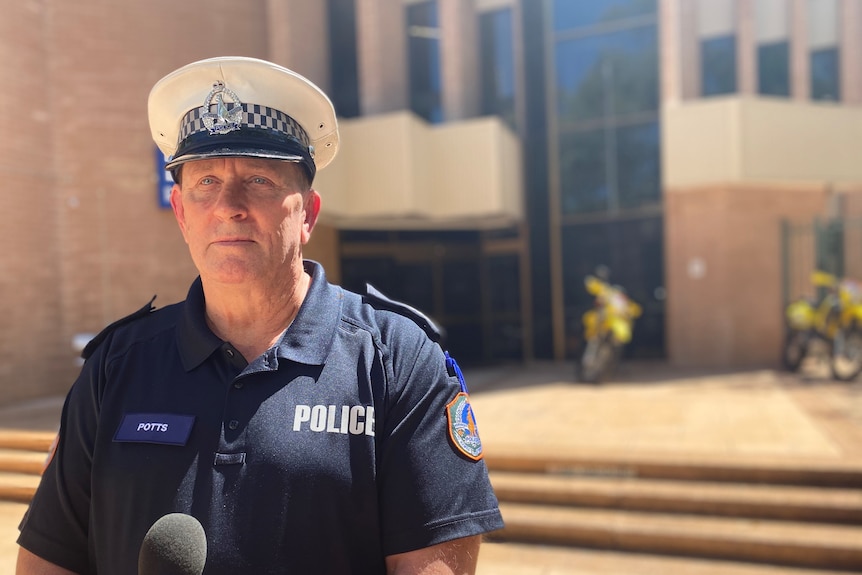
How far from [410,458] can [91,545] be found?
2.34ft

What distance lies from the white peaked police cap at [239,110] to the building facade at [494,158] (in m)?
6.43

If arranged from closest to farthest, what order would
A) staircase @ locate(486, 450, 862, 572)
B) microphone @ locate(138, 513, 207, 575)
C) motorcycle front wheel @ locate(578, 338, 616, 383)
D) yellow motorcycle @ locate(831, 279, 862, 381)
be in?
microphone @ locate(138, 513, 207, 575) → staircase @ locate(486, 450, 862, 572) → yellow motorcycle @ locate(831, 279, 862, 381) → motorcycle front wheel @ locate(578, 338, 616, 383)

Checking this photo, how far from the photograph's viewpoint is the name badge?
137 cm

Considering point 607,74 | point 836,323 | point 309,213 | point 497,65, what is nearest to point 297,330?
Answer: point 309,213

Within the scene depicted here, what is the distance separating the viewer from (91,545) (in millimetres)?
1445

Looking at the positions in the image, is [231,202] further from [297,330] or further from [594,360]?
[594,360]

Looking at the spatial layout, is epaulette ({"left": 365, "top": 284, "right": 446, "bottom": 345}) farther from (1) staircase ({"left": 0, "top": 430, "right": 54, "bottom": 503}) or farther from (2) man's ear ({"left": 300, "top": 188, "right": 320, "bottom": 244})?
(1) staircase ({"left": 0, "top": 430, "right": 54, "bottom": 503})

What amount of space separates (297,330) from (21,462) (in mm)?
1108

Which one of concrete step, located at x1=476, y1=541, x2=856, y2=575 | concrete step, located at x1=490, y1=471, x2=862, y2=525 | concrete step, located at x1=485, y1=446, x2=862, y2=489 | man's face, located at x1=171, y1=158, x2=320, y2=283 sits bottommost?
concrete step, located at x1=476, y1=541, x2=856, y2=575

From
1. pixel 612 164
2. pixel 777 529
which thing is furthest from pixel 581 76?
pixel 777 529

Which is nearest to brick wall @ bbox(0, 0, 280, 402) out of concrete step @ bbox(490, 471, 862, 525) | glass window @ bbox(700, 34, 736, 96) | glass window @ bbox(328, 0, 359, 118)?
glass window @ bbox(328, 0, 359, 118)

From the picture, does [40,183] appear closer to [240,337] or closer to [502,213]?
[502,213]

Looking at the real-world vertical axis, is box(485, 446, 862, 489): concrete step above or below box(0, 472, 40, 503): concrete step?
below

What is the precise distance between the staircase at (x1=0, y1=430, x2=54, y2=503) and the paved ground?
52 mm
